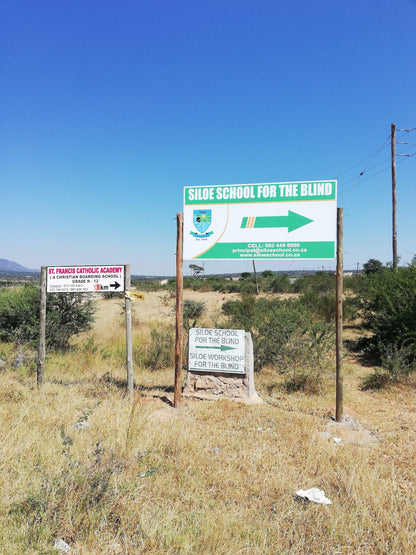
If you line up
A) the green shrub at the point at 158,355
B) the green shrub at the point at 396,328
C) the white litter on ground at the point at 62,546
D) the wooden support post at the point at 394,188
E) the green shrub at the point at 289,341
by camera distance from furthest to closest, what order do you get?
the wooden support post at the point at 394,188
the green shrub at the point at 158,355
the green shrub at the point at 396,328
the green shrub at the point at 289,341
the white litter on ground at the point at 62,546

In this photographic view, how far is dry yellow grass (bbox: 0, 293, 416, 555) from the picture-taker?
2682mm

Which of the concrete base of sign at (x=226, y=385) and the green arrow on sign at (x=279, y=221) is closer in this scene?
the green arrow on sign at (x=279, y=221)

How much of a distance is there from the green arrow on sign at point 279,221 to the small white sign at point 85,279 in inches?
94.2

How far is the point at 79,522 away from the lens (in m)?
2.73

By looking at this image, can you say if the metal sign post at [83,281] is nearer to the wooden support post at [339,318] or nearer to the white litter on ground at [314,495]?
the wooden support post at [339,318]

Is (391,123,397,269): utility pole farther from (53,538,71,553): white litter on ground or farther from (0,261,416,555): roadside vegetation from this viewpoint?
(53,538,71,553): white litter on ground

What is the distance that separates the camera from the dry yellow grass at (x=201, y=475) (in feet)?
8.80

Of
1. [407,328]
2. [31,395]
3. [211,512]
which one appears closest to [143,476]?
[211,512]

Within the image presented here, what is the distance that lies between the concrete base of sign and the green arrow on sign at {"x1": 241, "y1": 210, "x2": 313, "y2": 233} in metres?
1.95

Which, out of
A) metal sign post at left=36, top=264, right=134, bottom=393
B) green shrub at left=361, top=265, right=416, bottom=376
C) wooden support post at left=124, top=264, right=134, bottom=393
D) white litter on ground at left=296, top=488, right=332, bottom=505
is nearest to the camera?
white litter on ground at left=296, top=488, right=332, bottom=505

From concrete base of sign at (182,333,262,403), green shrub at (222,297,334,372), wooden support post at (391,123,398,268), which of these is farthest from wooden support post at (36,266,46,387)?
wooden support post at (391,123,398,268)

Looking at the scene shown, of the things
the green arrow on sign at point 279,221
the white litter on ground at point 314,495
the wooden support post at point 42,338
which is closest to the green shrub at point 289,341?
the green arrow on sign at point 279,221

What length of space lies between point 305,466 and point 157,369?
216 inches

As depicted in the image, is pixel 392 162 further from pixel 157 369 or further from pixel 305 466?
pixel 305 466
